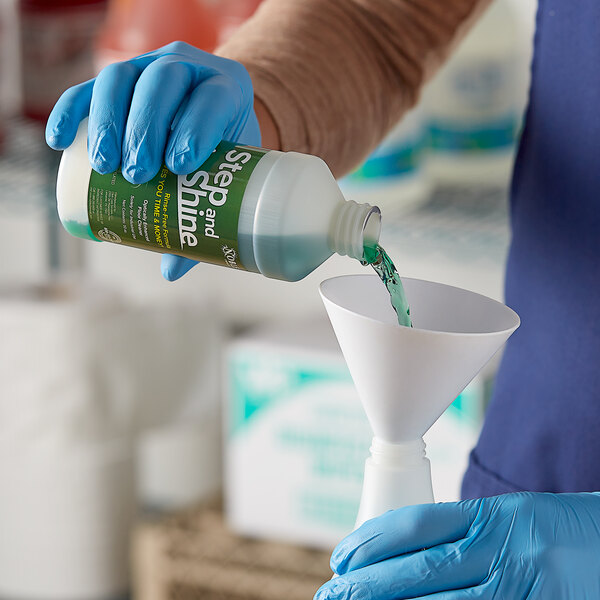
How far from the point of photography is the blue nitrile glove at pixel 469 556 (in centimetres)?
49

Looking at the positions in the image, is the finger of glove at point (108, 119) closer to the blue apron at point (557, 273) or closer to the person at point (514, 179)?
the person at point (514, 179)

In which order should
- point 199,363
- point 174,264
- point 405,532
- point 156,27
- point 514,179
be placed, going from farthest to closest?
point 199,363 → point 156,27 → point 514,179 → point 174,264 → point 405,532

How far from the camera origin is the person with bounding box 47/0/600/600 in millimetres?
494

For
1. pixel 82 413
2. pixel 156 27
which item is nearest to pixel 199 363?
pixel 82 413

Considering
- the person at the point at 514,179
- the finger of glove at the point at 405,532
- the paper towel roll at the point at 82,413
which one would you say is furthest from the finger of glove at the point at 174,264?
the paper towel roll at the point at 82,413

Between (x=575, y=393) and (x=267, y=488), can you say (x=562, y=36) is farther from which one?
(x=267, y=488)

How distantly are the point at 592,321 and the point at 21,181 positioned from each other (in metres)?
0.90

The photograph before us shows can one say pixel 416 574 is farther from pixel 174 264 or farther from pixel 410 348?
pixel 174 264

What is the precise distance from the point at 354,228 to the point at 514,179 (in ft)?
0.80

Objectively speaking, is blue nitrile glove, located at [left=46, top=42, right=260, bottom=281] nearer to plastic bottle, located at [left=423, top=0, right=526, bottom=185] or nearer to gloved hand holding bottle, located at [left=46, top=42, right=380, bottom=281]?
gloved hand holding bottle, located at [left=46, top=42, right=380, bottom=281]

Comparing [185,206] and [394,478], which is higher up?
[185,206]

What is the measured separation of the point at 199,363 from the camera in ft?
5.08

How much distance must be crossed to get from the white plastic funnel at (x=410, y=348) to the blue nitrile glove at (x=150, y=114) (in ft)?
0.36

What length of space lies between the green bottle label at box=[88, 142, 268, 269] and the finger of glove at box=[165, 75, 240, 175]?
1cm
